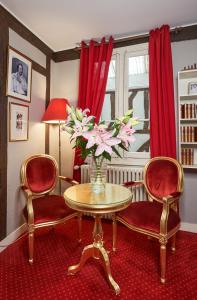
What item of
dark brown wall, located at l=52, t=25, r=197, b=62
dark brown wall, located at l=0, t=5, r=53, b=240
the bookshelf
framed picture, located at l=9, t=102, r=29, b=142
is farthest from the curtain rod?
framed picture, located at l=9, t=102, r=29, b=142

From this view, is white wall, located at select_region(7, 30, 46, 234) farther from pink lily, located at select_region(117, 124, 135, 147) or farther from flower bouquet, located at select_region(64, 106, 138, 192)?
pink lily, located at select_region(117, 124, 135, 147)

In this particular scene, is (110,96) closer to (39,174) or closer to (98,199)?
(39,174)

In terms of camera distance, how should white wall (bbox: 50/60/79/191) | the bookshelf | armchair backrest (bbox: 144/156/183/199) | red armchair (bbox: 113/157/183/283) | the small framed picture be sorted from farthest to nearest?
white wall (bbox: 50/60/79/191) → the small framed picture → the bookshelf → armchair backrest (bbox: 144/156/183/199) → red armchair (bbox: 113/157/183/283)

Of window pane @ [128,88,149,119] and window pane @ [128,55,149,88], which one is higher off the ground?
window pane @ [128,55,149,88]

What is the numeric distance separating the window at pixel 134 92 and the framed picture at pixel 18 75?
4.12 feet

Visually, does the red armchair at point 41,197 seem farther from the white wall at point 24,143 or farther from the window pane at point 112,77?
the window pane at point 112,77

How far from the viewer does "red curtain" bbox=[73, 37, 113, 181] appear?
2996 mm

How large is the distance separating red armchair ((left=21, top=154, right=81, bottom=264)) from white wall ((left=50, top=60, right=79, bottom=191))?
2.38 feet

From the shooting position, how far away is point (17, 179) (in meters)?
2.65

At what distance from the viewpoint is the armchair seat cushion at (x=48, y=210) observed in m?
2.06

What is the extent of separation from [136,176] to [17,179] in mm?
1573

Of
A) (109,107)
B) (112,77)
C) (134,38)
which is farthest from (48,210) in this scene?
(134,38)

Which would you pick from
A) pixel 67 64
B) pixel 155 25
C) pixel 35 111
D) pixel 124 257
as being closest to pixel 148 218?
pixel 124 257

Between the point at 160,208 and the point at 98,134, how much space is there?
109 cm
